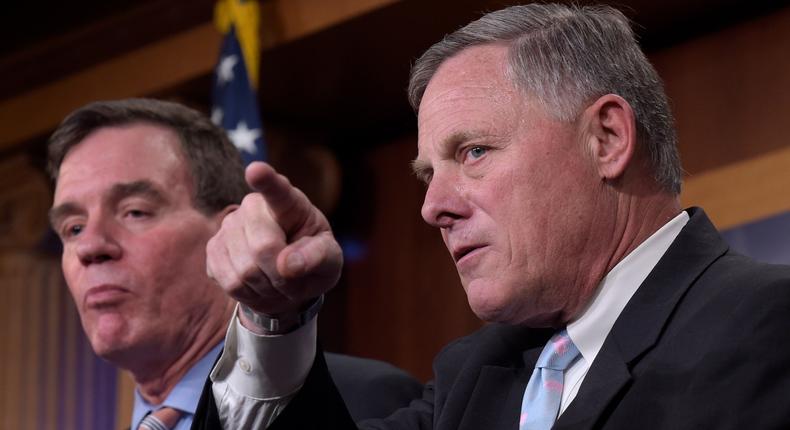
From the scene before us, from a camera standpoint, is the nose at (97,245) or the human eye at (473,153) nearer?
the human eye at (473,153)

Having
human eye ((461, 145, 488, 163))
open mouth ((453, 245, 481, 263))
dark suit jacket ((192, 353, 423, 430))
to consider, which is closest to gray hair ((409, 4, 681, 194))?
human eye ((461, 145, 488, 163))

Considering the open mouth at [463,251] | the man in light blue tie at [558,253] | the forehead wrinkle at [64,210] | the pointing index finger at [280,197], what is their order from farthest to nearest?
1. the forehead wrinkle at [64,210]
2. the open mouth at [463,251]
3. the man in light blue tie at [558,253]
4. the pointing index finger at [280,197]

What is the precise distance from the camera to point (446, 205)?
1.94m

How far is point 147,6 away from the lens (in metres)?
4.79

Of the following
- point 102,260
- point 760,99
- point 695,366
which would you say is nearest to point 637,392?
point 695,366

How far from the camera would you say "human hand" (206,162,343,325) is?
1649mm

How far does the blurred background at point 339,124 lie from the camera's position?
3.95m

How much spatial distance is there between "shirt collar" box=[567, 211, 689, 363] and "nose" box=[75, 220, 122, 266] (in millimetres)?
1132

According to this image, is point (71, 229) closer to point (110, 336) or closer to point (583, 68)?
point (110, 336)

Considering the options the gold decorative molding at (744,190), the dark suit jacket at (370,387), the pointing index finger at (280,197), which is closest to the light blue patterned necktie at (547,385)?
the pointing index finger at (280,197)

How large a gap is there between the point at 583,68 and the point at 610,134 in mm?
111

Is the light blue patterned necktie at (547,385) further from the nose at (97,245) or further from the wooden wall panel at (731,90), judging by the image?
the wooden wall panel at (731,90)

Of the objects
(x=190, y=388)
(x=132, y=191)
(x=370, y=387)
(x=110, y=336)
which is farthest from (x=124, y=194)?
(x=370, y=387)

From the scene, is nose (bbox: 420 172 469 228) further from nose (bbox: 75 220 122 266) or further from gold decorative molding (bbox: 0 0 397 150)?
gold decorative molding (bbox: 0 0 397 150)
